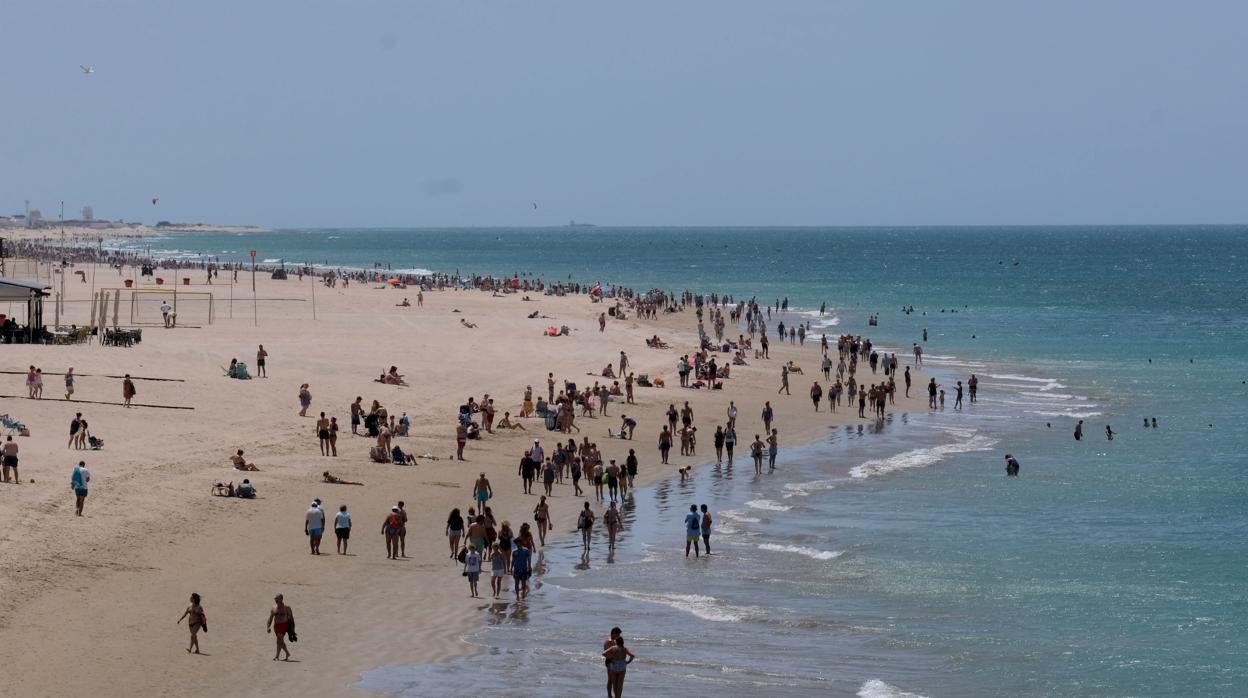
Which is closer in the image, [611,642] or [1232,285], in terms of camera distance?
[611,642]

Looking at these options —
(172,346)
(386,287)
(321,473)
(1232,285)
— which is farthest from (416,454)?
(1232,285)

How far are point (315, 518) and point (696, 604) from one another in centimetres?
595

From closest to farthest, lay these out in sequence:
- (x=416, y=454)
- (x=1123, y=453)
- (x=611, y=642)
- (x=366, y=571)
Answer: (x=611, y=642)
(x=366, y=571)
(x=416, y=454)
(x=1123, y=453)

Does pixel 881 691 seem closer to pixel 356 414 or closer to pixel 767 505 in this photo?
pixel 767 505

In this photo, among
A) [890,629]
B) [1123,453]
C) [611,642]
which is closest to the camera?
[611,642]

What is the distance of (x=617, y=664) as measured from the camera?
15336 millimetres

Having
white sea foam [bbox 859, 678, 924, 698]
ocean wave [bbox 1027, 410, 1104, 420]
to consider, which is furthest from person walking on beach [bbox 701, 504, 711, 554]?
ocean wave [bbox 1027, 410, 1104, 420]

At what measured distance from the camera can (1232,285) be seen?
117 m

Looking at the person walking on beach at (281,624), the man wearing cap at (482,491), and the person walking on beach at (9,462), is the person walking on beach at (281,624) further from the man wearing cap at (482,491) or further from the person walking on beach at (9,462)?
the person walking on beach at (9,462)

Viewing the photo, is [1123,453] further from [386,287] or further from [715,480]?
[386,287]

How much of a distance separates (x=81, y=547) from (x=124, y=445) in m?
6.92

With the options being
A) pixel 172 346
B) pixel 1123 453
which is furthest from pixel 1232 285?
pixel 172 346

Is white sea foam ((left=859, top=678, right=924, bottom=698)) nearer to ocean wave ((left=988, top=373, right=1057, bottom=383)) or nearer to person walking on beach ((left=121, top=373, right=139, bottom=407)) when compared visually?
person walking on beach ((left=121, top=373, right=139, bottom=407))

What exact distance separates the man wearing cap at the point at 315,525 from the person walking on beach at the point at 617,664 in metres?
7.17
